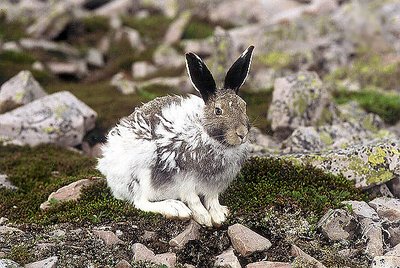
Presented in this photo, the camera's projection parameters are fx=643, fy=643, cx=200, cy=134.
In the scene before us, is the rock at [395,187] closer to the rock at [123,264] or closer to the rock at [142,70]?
the rock at [123,264]

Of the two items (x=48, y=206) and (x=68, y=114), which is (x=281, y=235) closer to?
(x=48, y=206)

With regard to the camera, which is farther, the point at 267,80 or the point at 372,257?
the point at 267,80

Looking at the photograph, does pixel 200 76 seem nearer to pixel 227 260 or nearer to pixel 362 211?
pixel 227 260

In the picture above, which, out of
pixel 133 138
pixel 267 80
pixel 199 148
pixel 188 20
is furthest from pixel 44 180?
pixel 188 20

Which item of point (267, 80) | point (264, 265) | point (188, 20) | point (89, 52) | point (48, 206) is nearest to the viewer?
point (264, 265)

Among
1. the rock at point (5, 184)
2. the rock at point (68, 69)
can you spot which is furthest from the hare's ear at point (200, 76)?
the rock at point (68, 69)

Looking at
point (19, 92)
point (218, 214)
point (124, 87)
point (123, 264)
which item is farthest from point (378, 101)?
point (123, 264)
